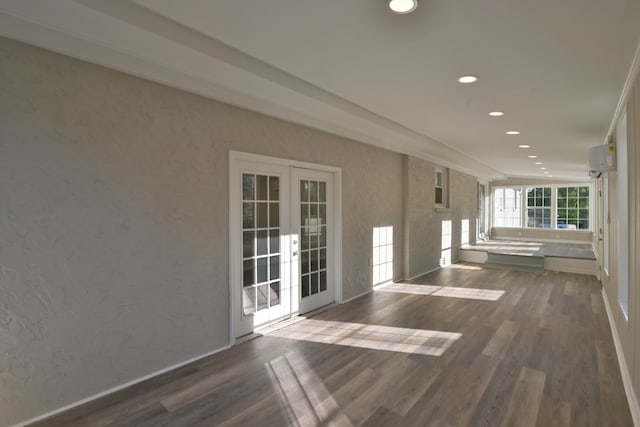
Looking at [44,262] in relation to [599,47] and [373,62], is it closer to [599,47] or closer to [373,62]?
[373,62]

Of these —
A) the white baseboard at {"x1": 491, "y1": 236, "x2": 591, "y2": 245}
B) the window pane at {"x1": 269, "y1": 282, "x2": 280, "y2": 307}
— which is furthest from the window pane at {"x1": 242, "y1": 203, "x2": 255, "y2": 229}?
the white baseboard at {"x1": 491, "y1": 236, "x2": 591, "y2": 245}

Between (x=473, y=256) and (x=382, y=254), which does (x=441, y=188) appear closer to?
(x=473, y=256)

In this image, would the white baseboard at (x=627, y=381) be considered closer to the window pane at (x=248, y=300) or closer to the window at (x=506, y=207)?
the window pane at (x=248, y=300)

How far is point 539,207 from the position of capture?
501 inches

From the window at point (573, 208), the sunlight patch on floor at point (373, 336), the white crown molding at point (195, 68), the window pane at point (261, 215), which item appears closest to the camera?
the white crown molding at point (195, 68)

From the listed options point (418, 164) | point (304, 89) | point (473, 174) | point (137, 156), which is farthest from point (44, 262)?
point (473, 174)

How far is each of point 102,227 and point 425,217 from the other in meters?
6.08

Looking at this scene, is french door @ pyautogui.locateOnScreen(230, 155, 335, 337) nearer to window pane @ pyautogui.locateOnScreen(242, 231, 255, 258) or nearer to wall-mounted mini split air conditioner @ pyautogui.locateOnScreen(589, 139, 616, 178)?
window pane @ pyautogui.locateOnScreen(242, 231, 255, 258)

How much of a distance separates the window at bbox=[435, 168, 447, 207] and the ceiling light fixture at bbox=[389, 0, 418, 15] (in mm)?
6556

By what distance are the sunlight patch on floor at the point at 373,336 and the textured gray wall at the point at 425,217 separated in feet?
9.10

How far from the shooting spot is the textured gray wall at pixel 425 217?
21.6ft

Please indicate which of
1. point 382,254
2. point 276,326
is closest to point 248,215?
point 276,326

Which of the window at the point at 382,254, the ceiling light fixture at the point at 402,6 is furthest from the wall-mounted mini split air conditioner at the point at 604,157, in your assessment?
the ceiling light fixture at the point at 402,6

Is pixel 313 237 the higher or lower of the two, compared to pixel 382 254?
higher
